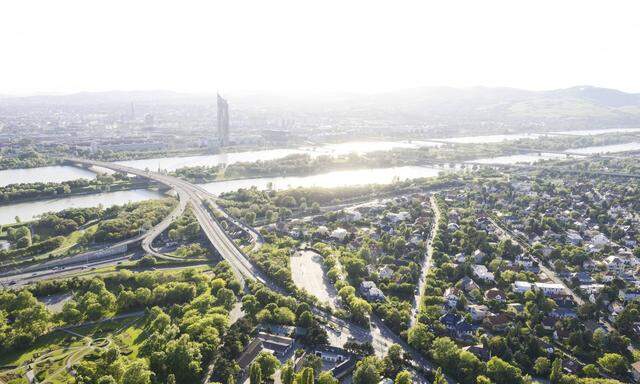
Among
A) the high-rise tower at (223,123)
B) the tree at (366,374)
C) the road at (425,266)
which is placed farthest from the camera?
the high-rise tower at (223,123)

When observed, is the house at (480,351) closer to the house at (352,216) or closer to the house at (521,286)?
the house at (521,286)

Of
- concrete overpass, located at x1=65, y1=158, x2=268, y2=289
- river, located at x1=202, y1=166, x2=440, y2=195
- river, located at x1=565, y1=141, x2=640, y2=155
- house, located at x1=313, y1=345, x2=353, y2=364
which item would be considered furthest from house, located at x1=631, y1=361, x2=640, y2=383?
river, located at x1=565, y1=141, x2=640, y2=155

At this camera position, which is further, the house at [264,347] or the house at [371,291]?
the house at [371,291]

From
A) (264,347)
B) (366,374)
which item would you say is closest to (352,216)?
(264,347)

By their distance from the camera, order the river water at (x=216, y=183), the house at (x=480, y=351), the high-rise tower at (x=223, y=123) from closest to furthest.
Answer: the house at (x=480, y=351)
the river water at (x=216, y=183)
the high-rise tower at (x=223, y=123)

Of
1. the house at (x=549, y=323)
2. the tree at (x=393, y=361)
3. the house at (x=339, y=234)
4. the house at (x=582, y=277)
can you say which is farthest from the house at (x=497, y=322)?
the house at (x=339, y=234)

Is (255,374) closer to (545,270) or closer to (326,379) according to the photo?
(326,379)

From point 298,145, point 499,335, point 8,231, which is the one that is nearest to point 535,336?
point 499,335

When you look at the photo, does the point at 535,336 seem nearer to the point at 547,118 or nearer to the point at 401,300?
the point at 401,300
